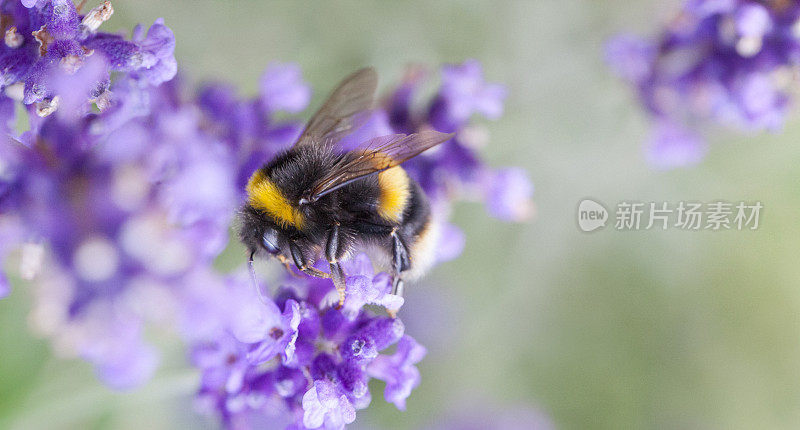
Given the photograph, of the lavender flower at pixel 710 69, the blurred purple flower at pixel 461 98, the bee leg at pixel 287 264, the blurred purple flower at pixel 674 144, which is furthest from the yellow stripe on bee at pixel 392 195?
the blurred purple flower at pixel 674 144

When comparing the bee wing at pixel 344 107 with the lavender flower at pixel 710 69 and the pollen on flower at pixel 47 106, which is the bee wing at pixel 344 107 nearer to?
the pollen on flower at pixel 47 106

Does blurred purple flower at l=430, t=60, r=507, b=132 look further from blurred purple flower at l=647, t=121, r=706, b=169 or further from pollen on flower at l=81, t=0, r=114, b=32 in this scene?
pollen on flower at l=81, t=0, r=114, b=32

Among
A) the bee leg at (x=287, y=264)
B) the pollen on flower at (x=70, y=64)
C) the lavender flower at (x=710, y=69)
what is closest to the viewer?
the pollen on flower at (x=70, y=64)

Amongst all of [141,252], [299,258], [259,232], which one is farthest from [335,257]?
[141,252]

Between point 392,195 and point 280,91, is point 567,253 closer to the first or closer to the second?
point 280,91

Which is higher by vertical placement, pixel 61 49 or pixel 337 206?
pixel 61 49

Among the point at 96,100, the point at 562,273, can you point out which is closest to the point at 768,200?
the point at 562,273

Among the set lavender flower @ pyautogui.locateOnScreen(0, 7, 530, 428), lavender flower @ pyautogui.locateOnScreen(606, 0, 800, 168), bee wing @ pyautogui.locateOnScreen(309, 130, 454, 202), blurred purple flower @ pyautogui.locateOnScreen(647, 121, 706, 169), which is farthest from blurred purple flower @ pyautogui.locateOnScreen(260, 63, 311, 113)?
blurred purple flower @ pyautogui.locateOnScreen(647, 121, 706, 169)
